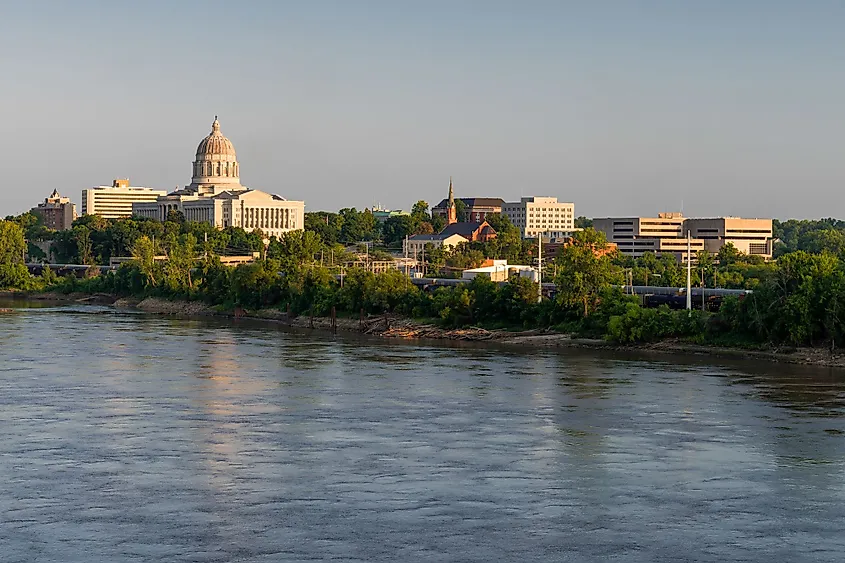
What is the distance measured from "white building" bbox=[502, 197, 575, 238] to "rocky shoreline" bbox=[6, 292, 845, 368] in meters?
93.8

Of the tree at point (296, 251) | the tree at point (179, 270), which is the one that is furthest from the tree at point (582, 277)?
the tree at point (179, 270)

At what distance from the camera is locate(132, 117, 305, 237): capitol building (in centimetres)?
14062

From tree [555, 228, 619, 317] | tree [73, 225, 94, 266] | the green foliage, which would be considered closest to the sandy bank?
the green foliage

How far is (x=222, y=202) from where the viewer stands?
14075cm

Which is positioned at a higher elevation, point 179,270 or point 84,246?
Result: point 84,246

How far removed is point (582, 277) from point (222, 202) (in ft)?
308

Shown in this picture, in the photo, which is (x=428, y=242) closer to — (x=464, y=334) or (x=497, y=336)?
(x=464, y=334)

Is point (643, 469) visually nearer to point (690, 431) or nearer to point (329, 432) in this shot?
point (690, 431)

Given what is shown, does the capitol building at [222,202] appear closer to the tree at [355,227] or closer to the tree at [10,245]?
the tree at [355,227]

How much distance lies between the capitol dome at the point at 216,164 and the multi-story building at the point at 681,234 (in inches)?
1870

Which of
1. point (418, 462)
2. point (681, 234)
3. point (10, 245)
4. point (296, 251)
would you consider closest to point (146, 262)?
point (296, 251)

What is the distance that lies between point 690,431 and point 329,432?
7.53m

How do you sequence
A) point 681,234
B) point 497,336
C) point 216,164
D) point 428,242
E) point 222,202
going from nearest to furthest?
point 497,336, point 428,242, point 681,234, point 222,202, point 216,164

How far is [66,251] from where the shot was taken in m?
116
